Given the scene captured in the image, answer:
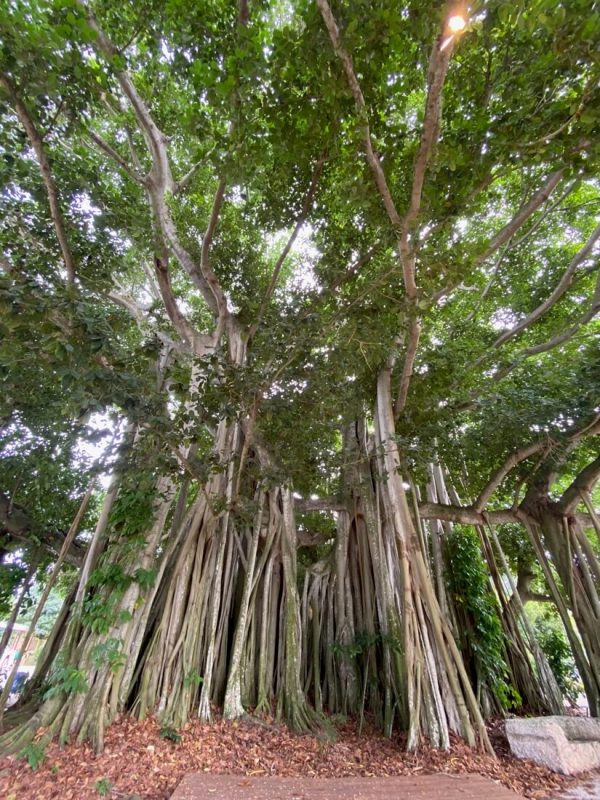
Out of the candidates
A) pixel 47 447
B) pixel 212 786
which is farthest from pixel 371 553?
pixel 47 447

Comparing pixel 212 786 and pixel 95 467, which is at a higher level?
pixel 95 467

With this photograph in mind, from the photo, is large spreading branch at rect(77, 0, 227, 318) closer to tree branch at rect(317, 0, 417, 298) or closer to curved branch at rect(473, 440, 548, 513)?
tree branch at rect(317, 0, 417, 298)

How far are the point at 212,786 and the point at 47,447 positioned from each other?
128 inches

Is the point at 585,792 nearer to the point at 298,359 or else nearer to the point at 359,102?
the point at 298,359

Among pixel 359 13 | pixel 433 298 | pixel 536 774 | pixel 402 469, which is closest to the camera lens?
pixel 359 13

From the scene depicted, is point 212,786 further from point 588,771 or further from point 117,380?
point 588,771

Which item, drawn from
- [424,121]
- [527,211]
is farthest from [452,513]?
[424,121]

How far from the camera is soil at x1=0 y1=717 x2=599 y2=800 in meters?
1.96

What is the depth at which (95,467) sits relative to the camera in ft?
8.09

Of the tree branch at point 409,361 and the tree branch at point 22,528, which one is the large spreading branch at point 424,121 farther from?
the tree branch at point 22,528

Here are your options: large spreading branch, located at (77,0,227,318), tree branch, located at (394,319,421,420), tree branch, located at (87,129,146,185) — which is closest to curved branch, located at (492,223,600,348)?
tree branch, located at (394,319,421,420)

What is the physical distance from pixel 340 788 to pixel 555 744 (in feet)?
5.20

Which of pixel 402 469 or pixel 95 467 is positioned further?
pixel 402 469

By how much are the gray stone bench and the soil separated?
0.24ft
